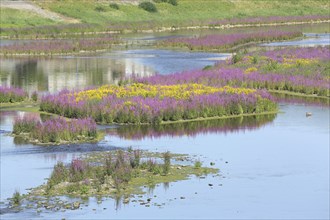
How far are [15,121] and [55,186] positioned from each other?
1087cm

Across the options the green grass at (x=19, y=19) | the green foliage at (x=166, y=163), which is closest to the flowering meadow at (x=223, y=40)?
the green grass at (x=19, y=19)

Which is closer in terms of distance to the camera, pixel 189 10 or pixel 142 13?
pixel 142 13

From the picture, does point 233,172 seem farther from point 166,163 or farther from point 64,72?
point 64,72

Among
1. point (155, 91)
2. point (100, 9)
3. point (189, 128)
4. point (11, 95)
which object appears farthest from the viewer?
point (100, 9)

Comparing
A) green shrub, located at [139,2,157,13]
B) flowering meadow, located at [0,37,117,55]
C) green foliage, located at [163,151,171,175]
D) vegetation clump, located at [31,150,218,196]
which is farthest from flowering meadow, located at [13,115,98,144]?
green shrub, located at [139,2,157,13]

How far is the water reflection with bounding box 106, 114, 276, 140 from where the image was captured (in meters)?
37.7

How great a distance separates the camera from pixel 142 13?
129 metres

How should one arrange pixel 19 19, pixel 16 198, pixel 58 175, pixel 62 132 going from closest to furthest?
pixel 16 198 < pixel 58 175 < pixel 62 132 < pixel 19 19

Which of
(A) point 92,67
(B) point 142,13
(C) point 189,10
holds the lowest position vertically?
(A) point 92,67

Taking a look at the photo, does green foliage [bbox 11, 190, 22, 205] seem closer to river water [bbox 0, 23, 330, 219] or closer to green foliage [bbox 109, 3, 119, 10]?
river water [bbox 0, 23, 330, 219]

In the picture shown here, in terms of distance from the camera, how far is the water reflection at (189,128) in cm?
3766

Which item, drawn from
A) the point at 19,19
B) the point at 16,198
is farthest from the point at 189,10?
the point at 16,198

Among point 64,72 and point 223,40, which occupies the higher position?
point 223,40

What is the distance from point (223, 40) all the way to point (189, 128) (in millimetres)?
47754
